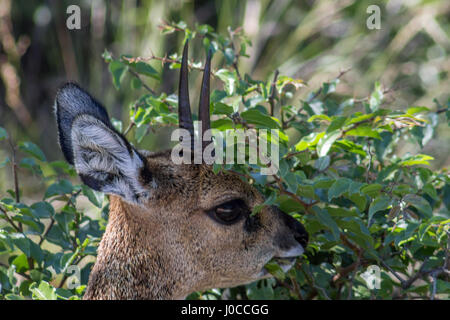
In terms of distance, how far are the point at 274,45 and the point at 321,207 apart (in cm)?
601

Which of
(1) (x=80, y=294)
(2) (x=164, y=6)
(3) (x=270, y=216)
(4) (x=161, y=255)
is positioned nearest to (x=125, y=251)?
(4) (x=161, y=255)

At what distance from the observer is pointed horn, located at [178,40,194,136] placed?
3.06m

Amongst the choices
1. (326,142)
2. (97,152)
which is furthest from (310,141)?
(97,152)

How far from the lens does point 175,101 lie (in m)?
3.40

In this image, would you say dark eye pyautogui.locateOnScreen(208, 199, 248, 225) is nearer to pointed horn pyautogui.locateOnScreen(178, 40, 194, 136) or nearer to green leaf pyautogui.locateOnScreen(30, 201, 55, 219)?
pointed horn pyautogui.locateOnScreen(178, 40, 194, 136)

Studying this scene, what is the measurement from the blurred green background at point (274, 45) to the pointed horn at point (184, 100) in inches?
184

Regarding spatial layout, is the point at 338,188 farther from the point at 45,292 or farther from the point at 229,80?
the point at 45,292

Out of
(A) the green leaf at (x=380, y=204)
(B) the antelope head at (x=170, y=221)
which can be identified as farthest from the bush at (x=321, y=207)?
(B) the antelope head at (x=170, y=221)

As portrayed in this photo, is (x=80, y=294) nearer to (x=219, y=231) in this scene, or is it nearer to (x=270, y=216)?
(x=219, y=231)

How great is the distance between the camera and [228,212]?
3.25 m

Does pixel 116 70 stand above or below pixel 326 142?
above

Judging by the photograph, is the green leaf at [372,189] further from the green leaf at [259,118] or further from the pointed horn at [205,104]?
the pointed horn at [205,104]

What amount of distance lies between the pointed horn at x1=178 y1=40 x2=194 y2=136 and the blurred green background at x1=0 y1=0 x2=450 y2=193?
4.67m

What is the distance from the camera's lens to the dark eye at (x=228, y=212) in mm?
3252
